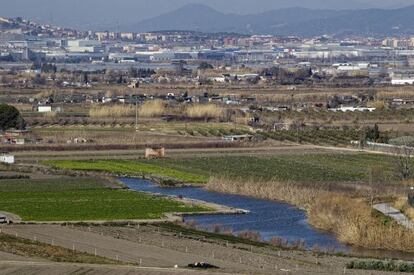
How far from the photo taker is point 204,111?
53781 millimetres

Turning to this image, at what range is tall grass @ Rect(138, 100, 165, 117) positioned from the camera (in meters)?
54.1

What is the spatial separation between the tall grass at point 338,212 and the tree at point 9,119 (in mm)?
15533

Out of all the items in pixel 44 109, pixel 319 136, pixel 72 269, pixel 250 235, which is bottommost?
pixel 44 109

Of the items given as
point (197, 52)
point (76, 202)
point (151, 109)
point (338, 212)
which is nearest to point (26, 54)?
point (197, 52)

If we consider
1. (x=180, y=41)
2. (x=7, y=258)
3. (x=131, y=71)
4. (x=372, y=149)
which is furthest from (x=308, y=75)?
(x=180, y=41)

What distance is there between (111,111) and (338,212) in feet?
99.0

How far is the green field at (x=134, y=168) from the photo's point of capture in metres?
32.7

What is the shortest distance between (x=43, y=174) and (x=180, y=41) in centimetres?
14206

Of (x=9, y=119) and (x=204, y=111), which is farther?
(x=204, y=111)

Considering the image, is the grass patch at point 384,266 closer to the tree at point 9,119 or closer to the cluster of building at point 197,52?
the tree at point 9,119

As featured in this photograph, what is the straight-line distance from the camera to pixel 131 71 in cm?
9400

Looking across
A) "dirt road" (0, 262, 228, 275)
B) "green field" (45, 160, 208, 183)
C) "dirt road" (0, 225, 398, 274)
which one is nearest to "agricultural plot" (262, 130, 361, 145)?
"green field" (45, 160, 208, 183)

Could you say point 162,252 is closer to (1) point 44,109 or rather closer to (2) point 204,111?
(2) point 204,111

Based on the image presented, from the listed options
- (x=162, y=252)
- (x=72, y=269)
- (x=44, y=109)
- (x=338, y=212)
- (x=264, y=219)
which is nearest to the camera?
(x=72, y=269)
